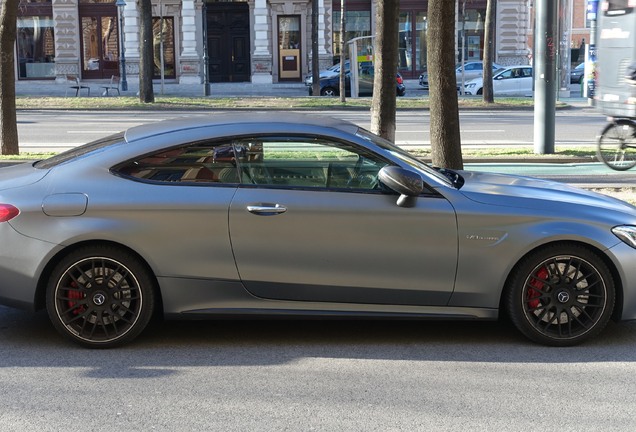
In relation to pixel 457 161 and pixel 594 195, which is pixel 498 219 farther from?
pixel 457 161

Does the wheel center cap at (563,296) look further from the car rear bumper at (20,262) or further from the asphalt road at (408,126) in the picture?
the asphalt road at (408,126)

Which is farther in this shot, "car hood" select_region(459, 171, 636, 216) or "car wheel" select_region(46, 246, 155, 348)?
"car hood" select_region(459, 171, 636, 216)

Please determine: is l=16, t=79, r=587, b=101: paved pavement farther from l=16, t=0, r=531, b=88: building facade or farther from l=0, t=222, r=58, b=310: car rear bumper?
l=0, t=222, r=58, b=310: car rear bumper

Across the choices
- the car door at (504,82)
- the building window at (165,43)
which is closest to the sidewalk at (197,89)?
the building window at (165,43)

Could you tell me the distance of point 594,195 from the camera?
621cm

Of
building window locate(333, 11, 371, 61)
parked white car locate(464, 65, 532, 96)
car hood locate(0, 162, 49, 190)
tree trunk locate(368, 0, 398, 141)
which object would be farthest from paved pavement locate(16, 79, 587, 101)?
car hood locate(0, 162, 49, 190)

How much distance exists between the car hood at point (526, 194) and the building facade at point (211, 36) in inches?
1562

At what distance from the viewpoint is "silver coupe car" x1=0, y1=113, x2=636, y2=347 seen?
557cm

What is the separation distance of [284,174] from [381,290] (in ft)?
3.12

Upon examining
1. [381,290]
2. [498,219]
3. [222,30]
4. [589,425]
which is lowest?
[589,425]

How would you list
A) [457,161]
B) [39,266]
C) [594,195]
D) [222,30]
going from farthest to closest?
1. [222,30]
2. [457,161]
3. [594,195]
4. [39,266]

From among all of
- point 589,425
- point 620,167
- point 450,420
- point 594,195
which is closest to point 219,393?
point 450,420

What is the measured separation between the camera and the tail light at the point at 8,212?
5.59 meters

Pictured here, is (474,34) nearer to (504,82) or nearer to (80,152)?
(504,82)
